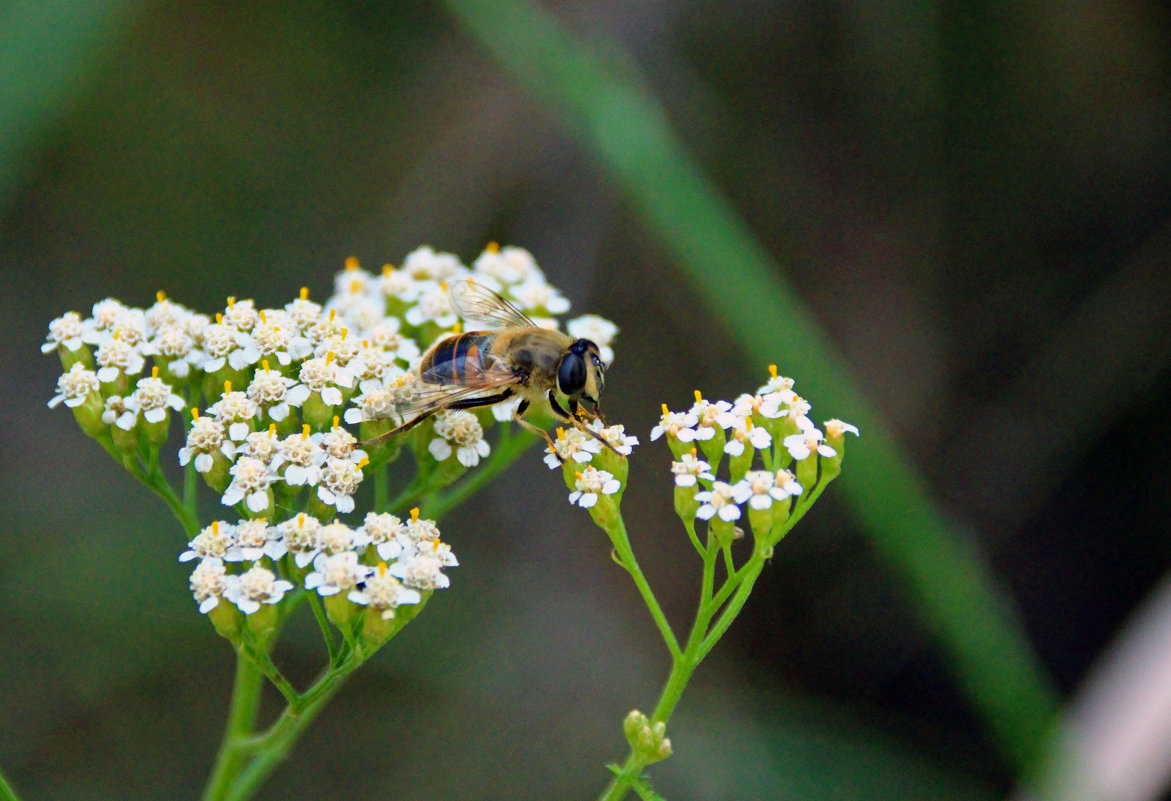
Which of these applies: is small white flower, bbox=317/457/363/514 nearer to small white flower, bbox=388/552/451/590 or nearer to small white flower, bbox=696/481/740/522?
small white flower, bbox=388/552/451/590

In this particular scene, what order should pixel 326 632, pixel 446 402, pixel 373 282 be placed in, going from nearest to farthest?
pixel 326 632, pixel 446 402, pixel 373 282

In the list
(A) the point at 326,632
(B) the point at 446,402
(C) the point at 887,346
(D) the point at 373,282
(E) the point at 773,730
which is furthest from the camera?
(C) the point at 887,346

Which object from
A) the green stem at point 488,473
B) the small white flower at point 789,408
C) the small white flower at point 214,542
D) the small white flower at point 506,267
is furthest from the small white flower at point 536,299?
the small white flower at point 214,542

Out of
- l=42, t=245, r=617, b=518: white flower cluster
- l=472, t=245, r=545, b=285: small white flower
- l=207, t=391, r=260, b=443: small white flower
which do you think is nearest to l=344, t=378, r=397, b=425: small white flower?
l=42, t=245, r=617, b=518: white flower cluster

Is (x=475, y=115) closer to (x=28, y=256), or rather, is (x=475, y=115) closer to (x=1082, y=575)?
(x=28, y=256)

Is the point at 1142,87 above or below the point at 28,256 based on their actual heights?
above

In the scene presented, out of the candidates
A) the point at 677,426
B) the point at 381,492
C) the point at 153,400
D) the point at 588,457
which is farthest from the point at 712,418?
the point at 153,400

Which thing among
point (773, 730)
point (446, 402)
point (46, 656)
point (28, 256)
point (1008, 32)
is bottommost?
point (46, 656)

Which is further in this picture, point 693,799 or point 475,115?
point 475,115

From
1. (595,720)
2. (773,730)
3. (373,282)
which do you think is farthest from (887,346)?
(373,282)
